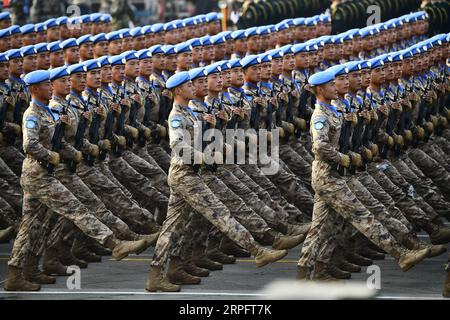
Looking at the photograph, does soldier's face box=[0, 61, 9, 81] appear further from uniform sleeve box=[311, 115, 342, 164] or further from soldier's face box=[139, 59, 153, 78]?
uniform sleeve box=[311, 115, 342, 164]

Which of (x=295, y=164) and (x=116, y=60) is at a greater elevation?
(x=116, y=60)

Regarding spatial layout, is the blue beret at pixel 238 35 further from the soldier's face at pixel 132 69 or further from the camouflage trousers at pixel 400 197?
the camouflage trousers at pixel 400 197

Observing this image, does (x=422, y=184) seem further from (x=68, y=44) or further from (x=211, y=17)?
(x=211, y=17)

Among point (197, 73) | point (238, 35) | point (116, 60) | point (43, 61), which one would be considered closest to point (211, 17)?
point (238, 35)

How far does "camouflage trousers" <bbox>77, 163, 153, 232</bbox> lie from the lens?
18016 mm

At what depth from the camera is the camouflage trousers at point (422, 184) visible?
62.3ft

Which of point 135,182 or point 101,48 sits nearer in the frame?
point 135,182

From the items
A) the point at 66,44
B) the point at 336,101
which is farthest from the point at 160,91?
the point at 336,101

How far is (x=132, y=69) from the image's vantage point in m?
19.9

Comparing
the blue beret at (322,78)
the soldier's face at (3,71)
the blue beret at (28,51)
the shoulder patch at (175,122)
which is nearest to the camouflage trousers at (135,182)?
the soldier's face at (3,71)

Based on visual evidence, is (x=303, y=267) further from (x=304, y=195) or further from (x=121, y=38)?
(x=121, y=38)

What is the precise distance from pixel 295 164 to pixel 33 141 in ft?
13.5

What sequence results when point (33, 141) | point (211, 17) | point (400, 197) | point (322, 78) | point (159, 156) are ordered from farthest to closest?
point (211, 17), point (159, 156), point (400, 197), point (322, 78), point (33, 141)
